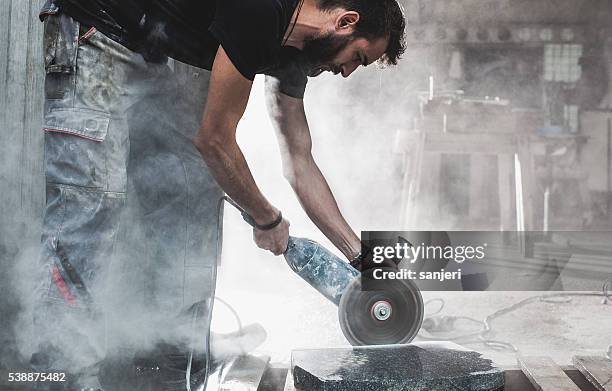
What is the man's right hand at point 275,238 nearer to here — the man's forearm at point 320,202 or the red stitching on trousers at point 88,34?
the man's forearm at point 320,202

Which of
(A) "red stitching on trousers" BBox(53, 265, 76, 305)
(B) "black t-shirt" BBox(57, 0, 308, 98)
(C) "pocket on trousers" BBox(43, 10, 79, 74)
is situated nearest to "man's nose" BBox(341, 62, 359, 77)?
(B) "black t-shirt" BBox(57, 0, 308, 98)

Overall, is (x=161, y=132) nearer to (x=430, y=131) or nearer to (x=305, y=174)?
(x=305, y=174)

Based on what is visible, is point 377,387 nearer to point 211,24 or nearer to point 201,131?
point 201,131

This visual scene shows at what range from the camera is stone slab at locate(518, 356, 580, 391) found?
1508 mm

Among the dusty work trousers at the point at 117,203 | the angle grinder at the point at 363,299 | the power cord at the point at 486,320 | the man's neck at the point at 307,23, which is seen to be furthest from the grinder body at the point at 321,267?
the man's neck at the point at 307,23

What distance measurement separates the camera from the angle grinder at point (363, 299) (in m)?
1.60

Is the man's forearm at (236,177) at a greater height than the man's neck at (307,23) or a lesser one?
lesser

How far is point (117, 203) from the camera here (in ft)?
5.07

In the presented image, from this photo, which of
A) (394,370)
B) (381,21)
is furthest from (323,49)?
(394,370)

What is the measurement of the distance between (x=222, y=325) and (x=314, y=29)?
855 millimetres

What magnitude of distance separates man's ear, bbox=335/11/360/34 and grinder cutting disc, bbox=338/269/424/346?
1.96ft

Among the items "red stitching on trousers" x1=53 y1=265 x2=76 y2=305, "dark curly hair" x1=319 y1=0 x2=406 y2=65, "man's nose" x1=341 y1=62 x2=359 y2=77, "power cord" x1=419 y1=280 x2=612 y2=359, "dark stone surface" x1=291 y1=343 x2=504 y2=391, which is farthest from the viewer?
"power cord" x1=419 y1=280 x2=612 y2=359

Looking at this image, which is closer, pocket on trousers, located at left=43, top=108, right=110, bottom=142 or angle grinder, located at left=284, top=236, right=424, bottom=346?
pocket on trousers, located at left=43, top=108, right=110, bottom=142

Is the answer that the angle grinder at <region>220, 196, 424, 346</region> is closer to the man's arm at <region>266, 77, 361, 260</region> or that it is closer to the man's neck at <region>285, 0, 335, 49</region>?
the man's arm at <region>266, 77, 361, 260</region>
